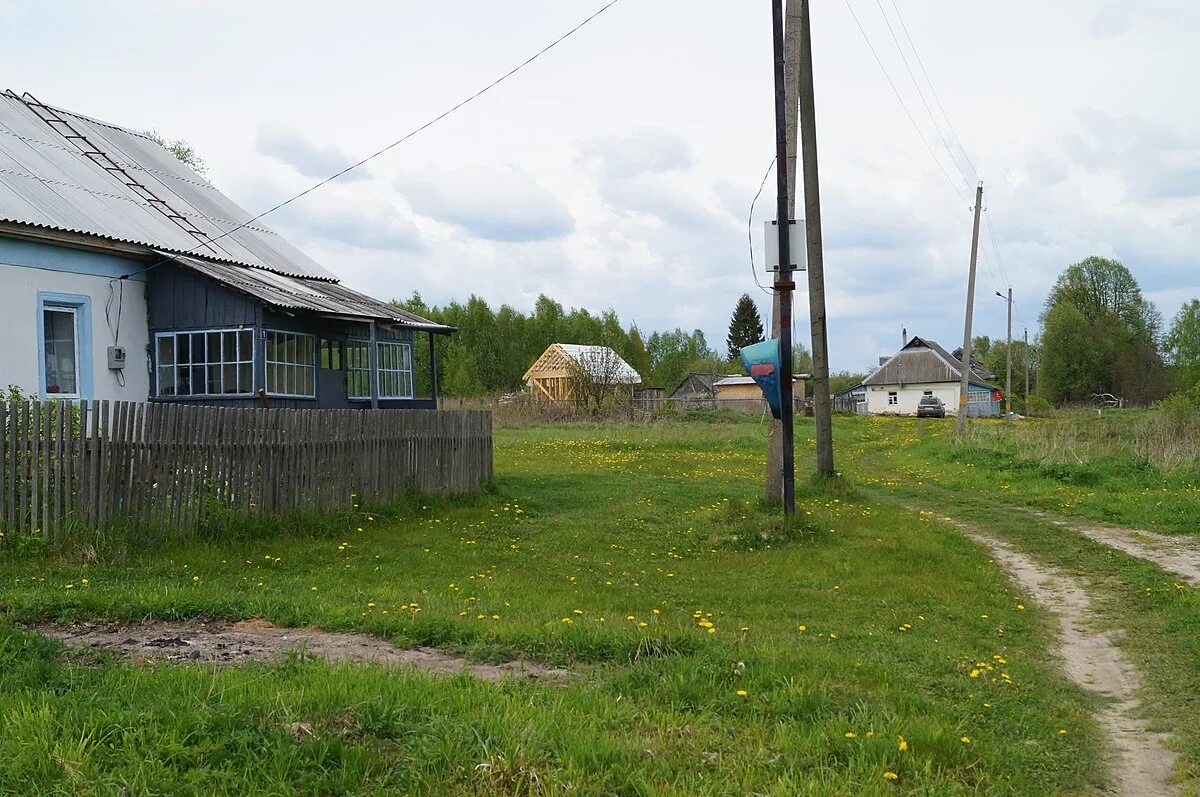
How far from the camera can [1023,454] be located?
973 inches

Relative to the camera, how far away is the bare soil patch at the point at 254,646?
239 inches

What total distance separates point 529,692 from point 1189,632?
241 inches

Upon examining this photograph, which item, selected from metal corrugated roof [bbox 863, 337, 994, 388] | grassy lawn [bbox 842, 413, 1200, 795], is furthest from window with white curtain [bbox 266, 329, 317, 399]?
metal corrugated roof [bbox 863, 337, 994, 388]

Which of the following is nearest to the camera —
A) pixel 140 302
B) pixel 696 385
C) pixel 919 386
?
pixel 140 302

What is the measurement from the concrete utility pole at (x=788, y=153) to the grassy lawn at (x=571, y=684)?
1.24 m

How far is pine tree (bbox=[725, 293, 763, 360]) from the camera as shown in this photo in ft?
370

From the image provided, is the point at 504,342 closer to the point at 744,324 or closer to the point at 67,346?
the point at 744,324

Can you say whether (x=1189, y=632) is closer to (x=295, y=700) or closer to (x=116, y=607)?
(x=295, y=700)

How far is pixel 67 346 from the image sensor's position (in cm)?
1579

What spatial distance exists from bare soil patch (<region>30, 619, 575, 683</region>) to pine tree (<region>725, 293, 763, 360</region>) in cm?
10610

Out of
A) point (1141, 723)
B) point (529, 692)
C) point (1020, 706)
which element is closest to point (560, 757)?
point (529, 692)

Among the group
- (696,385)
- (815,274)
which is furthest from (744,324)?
(815,274)

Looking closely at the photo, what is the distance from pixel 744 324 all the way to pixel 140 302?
10011cm

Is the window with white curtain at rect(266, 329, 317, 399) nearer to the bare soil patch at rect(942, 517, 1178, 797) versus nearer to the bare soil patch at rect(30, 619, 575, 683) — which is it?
the bare soil patch at rect(30, 619, 575, 683)
